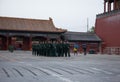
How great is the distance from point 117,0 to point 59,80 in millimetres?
40172

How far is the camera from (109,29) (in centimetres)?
4700

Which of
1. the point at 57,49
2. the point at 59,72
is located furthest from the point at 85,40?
the point at 59,72

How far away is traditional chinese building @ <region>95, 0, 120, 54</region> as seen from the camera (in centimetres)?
4384

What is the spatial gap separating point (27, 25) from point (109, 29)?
15.6 meters

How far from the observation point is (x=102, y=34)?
50125 mm

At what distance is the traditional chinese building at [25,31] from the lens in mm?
51781

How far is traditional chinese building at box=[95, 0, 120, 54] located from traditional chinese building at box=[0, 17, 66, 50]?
22.0ft

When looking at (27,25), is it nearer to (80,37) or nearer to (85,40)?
(80,37)

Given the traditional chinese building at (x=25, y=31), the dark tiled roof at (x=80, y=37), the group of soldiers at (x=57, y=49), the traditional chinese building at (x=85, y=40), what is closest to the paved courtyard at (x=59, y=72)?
the group of soldiers at (x=57, y=49)

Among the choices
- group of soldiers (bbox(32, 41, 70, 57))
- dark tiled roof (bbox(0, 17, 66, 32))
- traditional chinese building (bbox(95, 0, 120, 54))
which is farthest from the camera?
dark tiled roof (bbox(0, 17, 66, 32))

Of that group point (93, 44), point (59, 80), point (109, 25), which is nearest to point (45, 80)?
point (59, 80)

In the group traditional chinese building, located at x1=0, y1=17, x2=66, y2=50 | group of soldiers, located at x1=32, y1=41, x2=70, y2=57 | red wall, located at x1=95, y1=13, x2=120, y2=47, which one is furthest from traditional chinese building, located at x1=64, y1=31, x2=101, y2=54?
group of soldiers, located at x1=32, y1=41, x2=70, y2=57

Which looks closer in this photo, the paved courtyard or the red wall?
the paved courtyard

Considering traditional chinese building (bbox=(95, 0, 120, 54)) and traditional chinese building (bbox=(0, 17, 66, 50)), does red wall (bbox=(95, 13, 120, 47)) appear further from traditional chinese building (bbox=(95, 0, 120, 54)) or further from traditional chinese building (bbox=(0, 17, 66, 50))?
traditional chinese building (bbox=(0, 17, 66, 50))
